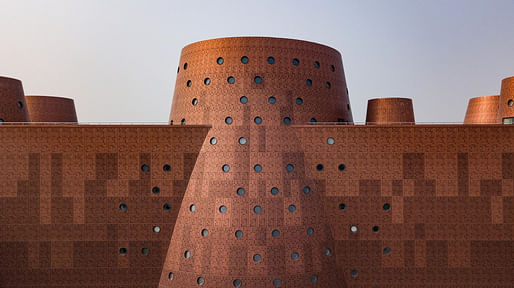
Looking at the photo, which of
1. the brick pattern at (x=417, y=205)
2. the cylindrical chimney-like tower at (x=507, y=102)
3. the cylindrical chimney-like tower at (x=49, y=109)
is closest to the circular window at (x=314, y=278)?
the brick pattern at (x=417, y=205)

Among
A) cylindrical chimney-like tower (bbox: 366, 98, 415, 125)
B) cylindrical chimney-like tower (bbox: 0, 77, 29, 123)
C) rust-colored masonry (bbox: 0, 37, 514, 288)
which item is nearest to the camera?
rust-colored masonry (bbox: 0, 37, 514, 288)

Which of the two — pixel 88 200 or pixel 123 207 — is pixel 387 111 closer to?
pixel 123 207

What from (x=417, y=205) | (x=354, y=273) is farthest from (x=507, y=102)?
(x=354, y=273)

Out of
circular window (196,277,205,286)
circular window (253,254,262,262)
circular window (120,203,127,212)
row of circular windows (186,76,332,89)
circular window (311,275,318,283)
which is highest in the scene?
row of circular windows (186,76,332,89)

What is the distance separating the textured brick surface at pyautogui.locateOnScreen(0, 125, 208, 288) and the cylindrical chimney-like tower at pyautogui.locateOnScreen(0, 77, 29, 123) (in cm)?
319

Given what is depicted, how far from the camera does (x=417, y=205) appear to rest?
74.7ft

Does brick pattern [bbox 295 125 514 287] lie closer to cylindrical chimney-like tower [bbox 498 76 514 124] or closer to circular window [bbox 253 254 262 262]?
cylindrical chimney-like tower [bbox 498 76 514 124]

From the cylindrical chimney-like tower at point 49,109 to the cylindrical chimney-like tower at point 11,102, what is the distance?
24.6ft

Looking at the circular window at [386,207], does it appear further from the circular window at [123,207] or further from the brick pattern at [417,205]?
the circular window at [123,207]

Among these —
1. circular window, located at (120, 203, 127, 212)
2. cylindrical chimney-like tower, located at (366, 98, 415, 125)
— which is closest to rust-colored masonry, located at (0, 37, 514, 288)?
circular window, located at (120, 203, 127, 212)

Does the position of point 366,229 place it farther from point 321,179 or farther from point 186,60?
point 186,60

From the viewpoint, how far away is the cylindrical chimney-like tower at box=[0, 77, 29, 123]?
25.3m

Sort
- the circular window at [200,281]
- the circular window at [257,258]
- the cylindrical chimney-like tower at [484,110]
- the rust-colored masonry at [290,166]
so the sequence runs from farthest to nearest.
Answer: the cylindrical chimney-like tower at [484,110]
the rust-colored masonry at [290,166]
the circular window at [200,281]
the circular window at [257,258]

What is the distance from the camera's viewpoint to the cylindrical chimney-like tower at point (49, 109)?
33.8 m
